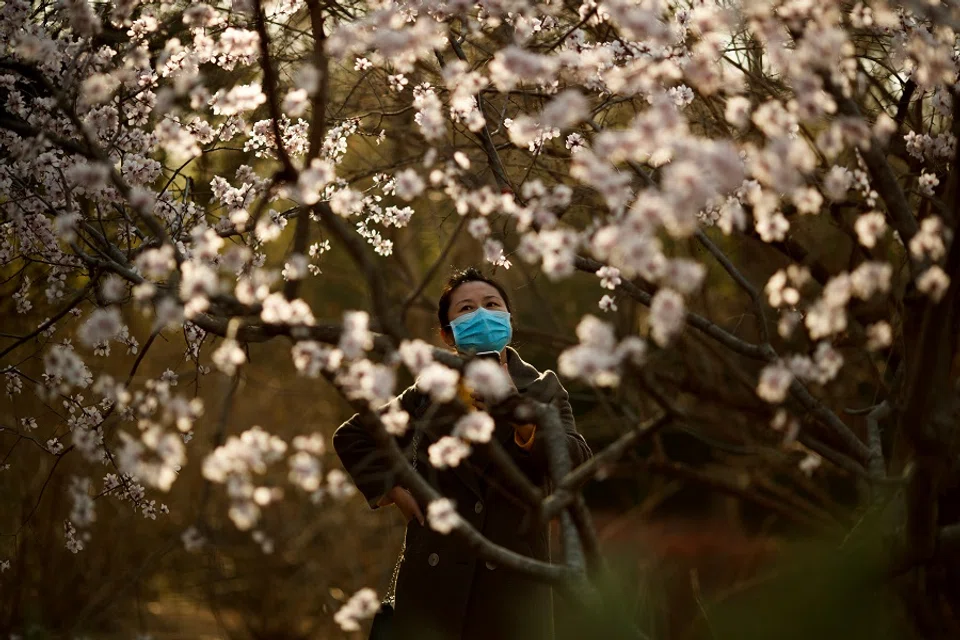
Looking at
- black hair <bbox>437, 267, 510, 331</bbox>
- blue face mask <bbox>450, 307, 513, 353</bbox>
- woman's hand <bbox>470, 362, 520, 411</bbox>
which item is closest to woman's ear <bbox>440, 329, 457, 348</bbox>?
black hair <bbox>437, 267, 510, 331</bbox>

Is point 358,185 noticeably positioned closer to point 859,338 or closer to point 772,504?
point 859,338

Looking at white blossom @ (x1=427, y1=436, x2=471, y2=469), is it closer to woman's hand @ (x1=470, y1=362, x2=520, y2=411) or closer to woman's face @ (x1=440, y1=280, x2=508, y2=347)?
woman's hand @ (x1=470, y1=362, x2=520, y2=411)

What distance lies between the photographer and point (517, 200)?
3.65m

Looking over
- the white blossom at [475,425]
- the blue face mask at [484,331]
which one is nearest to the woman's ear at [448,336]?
the blue face mask at [484,331]

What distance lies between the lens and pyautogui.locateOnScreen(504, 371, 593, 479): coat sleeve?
297cm

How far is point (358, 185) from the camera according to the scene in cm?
581

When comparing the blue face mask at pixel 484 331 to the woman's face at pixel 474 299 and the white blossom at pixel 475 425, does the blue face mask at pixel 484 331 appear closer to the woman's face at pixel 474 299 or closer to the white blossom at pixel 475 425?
the woman's face at pixel 474 299

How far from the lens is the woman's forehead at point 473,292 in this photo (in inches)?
132

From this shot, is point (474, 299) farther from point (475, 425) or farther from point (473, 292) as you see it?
point (475, 425)

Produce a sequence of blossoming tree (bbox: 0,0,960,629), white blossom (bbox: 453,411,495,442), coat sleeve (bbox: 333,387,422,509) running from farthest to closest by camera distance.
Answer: coat sleeve (bbox: 333,387,422,509), white blossom (bbox: 453,411,495,442), blossoming tree (bbox: 0,0,960,629)

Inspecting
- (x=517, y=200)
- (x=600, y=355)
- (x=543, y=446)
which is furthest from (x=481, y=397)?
(x=517, y=200)

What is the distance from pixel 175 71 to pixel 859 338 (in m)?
3.42

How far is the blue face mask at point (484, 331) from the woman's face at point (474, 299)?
69 mm

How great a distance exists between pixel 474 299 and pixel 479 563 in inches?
34.7
